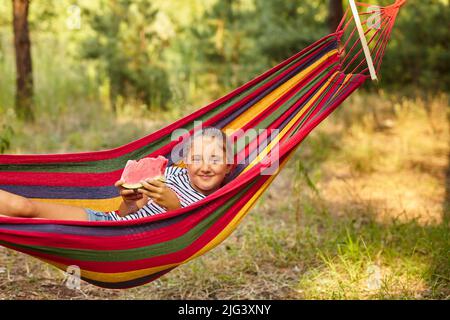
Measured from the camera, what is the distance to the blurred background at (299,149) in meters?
2.36

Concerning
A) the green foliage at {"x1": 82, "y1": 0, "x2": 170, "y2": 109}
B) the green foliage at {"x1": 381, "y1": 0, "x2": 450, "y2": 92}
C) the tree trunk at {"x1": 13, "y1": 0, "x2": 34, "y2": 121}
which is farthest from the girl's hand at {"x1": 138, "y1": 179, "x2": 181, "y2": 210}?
the green foliage at {"x1": 381, "y1": 0, "x2": 450, "y2": 92}

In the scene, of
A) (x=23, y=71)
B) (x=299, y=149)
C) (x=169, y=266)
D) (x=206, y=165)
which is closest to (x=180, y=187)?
(x=206, y=165)

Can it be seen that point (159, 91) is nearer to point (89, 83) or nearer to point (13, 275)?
point (89, 83)

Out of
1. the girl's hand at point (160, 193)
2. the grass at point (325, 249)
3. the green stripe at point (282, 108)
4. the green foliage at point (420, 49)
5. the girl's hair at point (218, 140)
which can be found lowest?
the grass at point (325, 249)

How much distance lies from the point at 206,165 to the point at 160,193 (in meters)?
0.25

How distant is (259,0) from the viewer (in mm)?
6457

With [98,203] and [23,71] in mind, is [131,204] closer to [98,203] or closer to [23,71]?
[98,203]

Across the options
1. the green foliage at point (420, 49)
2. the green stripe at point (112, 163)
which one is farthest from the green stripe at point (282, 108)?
the green foliage at point (420, 49)

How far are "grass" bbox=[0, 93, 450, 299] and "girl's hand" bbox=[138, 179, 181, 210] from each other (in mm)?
479

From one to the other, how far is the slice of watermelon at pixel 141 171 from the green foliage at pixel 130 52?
3023mm

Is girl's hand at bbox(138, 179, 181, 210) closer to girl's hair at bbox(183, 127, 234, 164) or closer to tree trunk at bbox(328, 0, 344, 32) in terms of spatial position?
girl's hair at bbox(183, 127, 234, 164)

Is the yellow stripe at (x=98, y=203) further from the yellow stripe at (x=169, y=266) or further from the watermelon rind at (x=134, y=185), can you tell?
the yellow stripe at (x=169, y=266)

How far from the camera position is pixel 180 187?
216 centimetres

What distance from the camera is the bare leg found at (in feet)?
5.85
